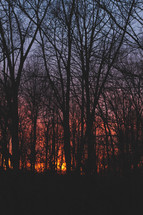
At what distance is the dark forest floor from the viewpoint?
6117 mm

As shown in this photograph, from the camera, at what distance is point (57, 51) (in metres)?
9.05

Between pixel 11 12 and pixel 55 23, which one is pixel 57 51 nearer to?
pixel 55 23

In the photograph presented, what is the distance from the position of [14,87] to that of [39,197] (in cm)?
407

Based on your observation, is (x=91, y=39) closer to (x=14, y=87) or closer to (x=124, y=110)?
(x=14, y=87)

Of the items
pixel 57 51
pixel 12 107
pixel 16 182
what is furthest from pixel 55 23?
pixel 16 182

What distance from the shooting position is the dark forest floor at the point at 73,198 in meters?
6.12

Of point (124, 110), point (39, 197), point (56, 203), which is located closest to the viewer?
point (56, 203)

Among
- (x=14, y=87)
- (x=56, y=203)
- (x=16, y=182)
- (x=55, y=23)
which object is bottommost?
(x=56, y=203)

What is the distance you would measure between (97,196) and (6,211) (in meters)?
3.04

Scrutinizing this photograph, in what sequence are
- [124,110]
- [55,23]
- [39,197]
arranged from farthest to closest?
[124,110], [55,23], [39,197]

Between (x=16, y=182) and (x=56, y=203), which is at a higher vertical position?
(x=16, y=182)

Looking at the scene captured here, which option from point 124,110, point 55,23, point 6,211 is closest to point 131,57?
point 124,110

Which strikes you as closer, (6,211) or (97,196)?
(6,211)

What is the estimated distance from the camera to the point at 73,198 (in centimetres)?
696
